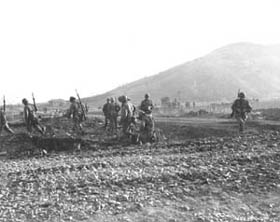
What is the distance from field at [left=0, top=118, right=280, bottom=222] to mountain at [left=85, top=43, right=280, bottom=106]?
67581 mm

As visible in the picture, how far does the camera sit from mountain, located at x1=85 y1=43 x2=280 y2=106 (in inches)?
3625

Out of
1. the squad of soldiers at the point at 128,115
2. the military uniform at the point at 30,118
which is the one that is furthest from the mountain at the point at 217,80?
the military uniform at the point at 30,118

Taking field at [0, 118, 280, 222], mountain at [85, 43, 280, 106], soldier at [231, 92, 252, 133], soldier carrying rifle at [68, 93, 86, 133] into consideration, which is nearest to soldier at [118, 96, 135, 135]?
soldier carrying rifle at [68, 93, 86, 133]

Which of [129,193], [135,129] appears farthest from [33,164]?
[135,129]

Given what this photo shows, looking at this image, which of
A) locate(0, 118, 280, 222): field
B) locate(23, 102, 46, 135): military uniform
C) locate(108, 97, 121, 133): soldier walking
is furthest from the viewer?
locate(108, 97, 121, 133): soldier walking

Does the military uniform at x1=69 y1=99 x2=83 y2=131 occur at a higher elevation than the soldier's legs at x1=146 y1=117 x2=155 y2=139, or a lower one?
higher

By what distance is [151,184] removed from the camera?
1033cm

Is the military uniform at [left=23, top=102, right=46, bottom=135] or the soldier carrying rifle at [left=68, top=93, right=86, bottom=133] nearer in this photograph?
the military uniform at [left=23, top=102, right=46, bottom=135]

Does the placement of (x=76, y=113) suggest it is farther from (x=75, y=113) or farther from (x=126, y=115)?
(x=126, y=115)

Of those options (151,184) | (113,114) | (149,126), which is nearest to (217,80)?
(113,114)

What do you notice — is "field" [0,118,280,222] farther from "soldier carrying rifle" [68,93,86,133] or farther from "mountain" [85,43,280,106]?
"mountain" [85,43,280,106]

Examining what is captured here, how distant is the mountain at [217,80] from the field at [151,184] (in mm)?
67581

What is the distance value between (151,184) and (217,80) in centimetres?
9508

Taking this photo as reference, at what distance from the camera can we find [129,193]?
9.73 meters
